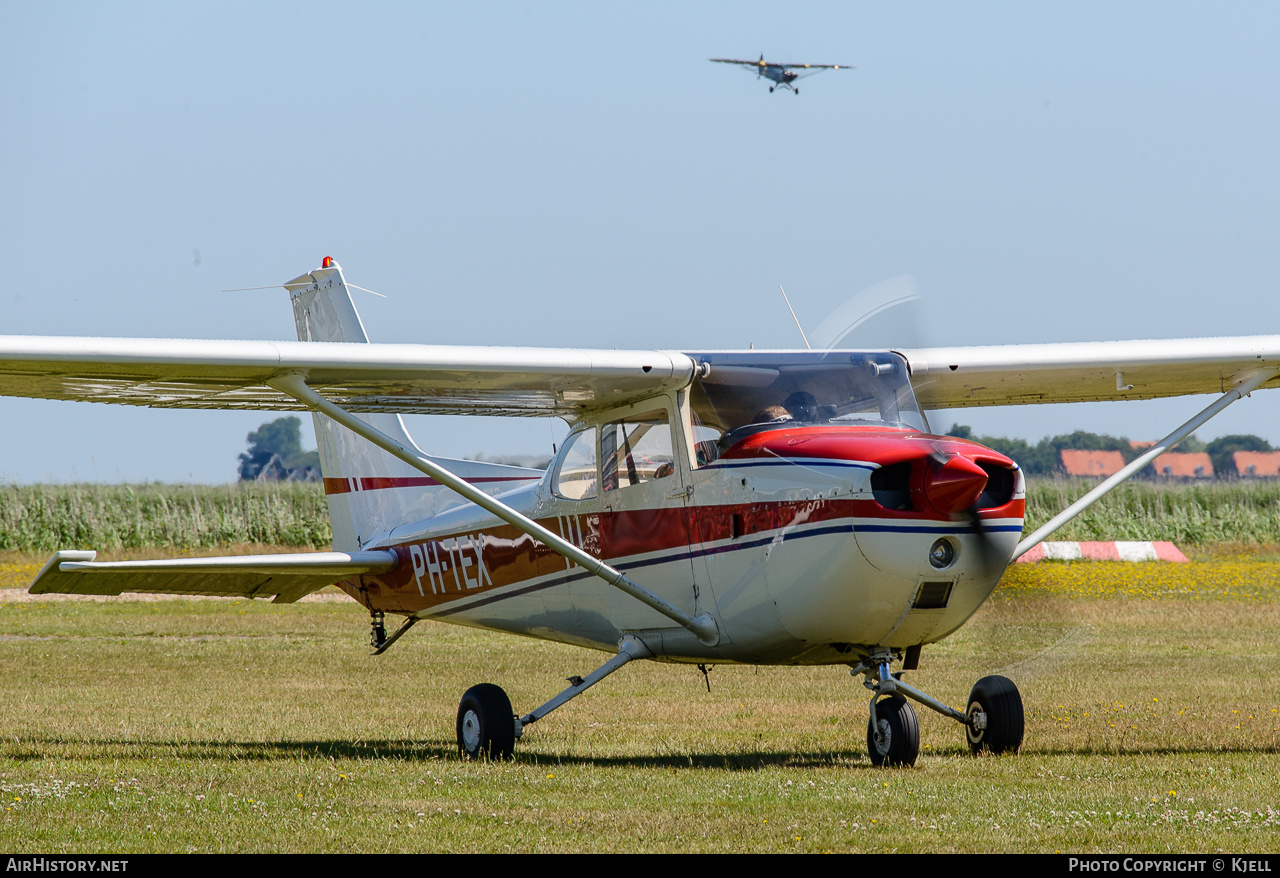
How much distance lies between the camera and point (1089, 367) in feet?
33.6

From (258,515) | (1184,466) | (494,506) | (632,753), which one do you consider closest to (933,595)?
(632,753)

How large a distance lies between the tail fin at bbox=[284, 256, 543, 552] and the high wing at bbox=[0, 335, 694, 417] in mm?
2237

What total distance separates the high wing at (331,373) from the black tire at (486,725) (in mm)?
2106

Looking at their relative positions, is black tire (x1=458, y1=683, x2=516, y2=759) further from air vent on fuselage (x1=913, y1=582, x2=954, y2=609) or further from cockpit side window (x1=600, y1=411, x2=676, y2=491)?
air vent on fuselage (x1=913, y1=582, x2=954, y2=609)

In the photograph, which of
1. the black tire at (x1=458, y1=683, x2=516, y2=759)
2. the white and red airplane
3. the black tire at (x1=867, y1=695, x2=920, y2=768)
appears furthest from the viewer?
the black tire at (x1=458, y1=683, x2=516, y2=759)

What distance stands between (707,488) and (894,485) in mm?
1424

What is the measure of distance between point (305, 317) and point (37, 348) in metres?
5.50

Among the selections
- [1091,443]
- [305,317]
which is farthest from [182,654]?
[1091,443]

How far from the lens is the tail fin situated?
1216 cm

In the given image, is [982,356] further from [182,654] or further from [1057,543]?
[1057,543]

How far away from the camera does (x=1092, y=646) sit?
54.0ft

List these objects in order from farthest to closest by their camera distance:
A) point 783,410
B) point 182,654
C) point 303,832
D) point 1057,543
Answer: point 1057,543, point 182,654, point 783,410, point 303,832

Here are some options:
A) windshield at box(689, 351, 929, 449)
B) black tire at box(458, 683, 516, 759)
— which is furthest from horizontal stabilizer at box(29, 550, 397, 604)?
windshield at box(689, 351, 929, 449)

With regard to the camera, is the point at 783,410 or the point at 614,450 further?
the point at 614,450
